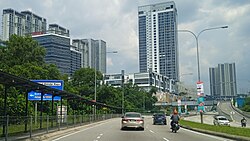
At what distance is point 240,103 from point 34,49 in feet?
333

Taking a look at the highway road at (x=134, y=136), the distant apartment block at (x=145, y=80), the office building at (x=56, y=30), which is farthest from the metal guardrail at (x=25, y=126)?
the distant apartment block at (x=145, y=80)

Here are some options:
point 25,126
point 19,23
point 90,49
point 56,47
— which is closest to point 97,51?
point 90,49

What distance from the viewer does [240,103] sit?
5531 inches

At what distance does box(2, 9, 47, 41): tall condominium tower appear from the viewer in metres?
112

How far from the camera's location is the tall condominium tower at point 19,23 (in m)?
112

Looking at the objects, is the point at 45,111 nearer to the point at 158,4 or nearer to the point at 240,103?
the point at 240,103

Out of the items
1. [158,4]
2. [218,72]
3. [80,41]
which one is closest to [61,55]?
[80,41]

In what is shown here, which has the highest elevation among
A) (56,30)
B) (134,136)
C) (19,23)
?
(19,23)

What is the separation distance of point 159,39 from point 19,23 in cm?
5154

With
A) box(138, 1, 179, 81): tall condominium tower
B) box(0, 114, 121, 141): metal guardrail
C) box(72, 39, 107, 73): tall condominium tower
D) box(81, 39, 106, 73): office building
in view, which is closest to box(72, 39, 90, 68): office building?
box(72, 39, 107, 73): tall condominium tower

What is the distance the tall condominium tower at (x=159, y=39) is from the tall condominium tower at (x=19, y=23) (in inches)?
1916

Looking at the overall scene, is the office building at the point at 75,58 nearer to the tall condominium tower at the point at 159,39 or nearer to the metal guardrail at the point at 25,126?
the tall condominium tower at the point at 159,39

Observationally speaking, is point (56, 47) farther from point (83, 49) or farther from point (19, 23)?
point (83, 49)

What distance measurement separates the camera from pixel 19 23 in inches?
4609
